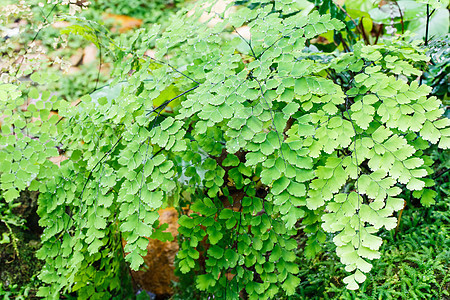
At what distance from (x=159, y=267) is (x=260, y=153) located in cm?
151

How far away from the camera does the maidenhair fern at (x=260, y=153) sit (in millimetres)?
999

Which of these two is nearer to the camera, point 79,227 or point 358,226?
point 358,226

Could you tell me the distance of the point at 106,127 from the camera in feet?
4.39

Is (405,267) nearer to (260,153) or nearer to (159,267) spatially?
(260,153)

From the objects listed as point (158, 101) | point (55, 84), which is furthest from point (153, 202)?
point (55, 84)

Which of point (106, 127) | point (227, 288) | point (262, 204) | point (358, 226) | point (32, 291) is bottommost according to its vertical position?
point (32, 291)

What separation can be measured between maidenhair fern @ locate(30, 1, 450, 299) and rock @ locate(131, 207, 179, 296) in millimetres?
784

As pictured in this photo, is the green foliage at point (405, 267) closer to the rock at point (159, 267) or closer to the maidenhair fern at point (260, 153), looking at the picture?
the maidenhair fern at point (260, 153)

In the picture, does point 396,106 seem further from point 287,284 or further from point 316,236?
point 287,284

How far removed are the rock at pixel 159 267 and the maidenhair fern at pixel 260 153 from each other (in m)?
0.78

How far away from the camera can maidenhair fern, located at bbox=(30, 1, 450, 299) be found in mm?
999

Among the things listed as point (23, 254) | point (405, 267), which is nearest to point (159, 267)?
point (23, 254)

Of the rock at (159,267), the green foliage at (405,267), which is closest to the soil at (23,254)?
the rock at (159,267)

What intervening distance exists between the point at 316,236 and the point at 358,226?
0.28 meters
